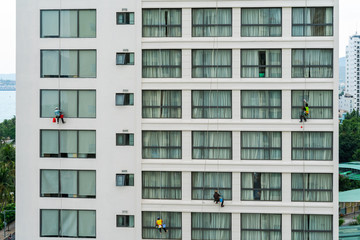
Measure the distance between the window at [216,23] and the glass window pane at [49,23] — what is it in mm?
6803

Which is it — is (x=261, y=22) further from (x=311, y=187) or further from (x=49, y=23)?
(x=49, y=23)

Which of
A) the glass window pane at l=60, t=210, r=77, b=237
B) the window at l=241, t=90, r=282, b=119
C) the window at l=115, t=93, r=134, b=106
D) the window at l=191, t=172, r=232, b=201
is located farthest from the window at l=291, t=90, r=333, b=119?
the glass window pane at l=60, t=210, r=77, b=237

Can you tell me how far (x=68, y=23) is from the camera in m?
18.0

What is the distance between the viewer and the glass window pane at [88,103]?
59.1ft

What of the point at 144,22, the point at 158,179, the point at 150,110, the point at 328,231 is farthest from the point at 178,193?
the point at 144,22

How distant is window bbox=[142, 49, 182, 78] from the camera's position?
58.9 feet

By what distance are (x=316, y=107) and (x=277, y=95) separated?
1893mm

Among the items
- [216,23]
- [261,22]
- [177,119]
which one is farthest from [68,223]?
[261,22]

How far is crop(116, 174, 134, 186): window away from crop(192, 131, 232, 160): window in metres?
3.46

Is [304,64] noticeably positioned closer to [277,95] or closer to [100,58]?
[277,95]

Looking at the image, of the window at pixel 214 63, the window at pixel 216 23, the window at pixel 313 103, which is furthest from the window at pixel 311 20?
the window at pixel 214 63

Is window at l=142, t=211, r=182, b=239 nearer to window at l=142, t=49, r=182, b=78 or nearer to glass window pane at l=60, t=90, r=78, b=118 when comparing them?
glass window pane at l=60, t=90, r=78, b=118

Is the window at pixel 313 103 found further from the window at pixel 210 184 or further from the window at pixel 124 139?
the window at pixel 124 139

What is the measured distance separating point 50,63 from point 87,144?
434 centimetres
